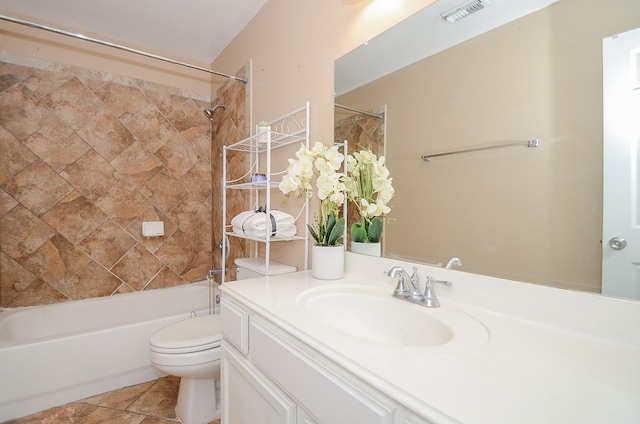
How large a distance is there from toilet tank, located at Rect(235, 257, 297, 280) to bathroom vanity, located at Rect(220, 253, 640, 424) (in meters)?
0.41

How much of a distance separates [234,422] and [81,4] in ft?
8.80

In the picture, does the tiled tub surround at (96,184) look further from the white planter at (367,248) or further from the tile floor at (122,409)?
the white planter at (367,248)

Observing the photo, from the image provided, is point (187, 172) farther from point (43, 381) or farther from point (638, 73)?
point (638, 73)

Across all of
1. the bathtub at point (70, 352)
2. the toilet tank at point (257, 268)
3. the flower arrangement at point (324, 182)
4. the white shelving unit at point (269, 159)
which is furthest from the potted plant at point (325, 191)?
the bathtub at point (70, 352)

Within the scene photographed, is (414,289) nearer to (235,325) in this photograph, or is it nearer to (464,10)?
(235,325)

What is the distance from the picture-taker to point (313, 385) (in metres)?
0.65

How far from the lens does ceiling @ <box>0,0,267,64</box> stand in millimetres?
1931

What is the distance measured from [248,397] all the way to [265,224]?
754 mm

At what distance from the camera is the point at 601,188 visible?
2.27 ft

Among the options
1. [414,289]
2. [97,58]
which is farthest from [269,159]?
[97,58]

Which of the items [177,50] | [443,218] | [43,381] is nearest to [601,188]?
[443,218]

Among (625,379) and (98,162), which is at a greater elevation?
(98,162)

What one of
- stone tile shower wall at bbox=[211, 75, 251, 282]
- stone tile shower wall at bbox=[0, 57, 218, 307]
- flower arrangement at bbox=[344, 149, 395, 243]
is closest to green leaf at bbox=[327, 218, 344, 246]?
flower arrangement at bbox=[344, 149, 395, 243]

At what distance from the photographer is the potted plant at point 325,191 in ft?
3.80
